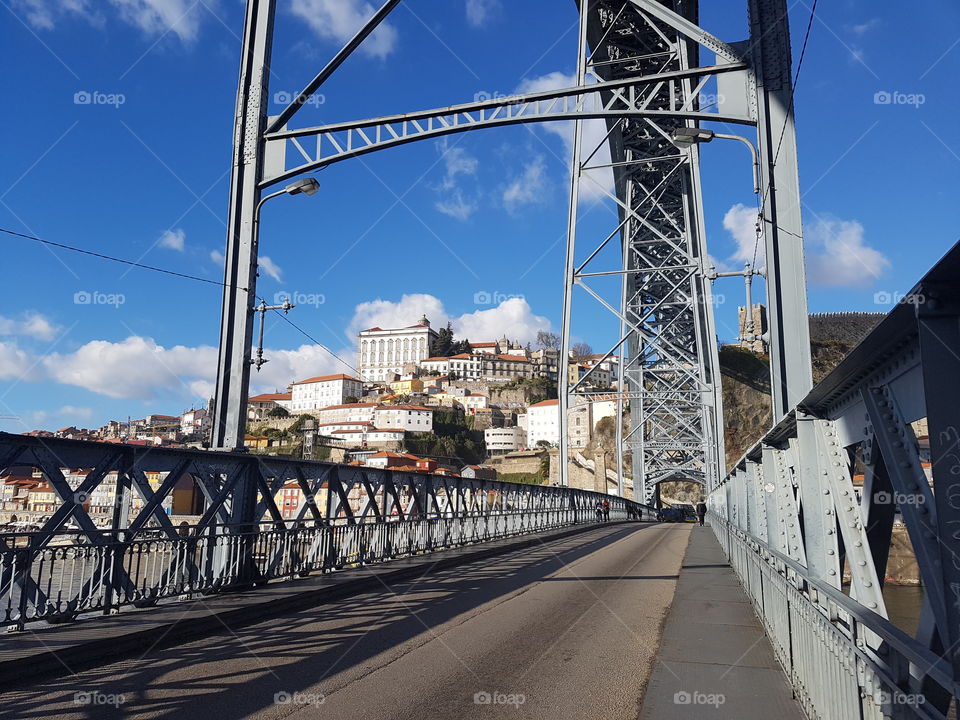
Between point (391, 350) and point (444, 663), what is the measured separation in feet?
611

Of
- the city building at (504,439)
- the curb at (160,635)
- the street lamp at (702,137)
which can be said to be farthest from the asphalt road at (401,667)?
the city building at (504,439)

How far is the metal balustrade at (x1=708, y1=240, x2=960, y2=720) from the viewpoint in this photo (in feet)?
8.20

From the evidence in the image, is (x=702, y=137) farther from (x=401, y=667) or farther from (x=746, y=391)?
(x=746, y=391)

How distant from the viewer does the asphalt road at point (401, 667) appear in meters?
5.27

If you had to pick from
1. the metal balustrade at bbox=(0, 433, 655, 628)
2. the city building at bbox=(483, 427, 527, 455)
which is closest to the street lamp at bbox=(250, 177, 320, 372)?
the metal balustrade at bbox=(0, 433, 655, 628)

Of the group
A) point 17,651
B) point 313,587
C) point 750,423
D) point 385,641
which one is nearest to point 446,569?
point 313,587

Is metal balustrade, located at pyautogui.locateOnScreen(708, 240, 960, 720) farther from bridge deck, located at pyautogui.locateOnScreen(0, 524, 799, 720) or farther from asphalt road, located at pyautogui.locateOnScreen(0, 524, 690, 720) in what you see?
asphalt road, located at pyautogui.locateOnScreen(0, 524, 690, 720)

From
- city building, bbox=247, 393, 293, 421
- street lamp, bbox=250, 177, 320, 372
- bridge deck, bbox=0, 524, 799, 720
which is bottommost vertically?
bridge deck, bbox=0, 524, 799, 720

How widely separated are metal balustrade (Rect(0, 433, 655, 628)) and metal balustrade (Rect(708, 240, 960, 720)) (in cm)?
654

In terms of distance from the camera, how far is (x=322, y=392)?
165 m

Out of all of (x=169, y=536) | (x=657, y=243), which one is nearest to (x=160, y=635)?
(x=169, y=536)

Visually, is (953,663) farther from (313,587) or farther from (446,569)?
(446,569)

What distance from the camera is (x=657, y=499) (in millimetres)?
55750

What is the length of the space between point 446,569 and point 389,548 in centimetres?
133
